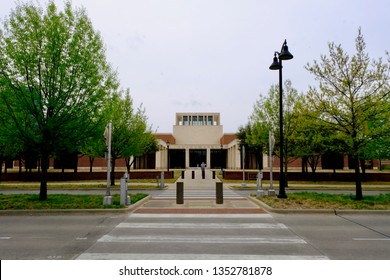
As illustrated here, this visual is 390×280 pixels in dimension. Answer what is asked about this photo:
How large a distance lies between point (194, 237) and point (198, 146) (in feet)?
186

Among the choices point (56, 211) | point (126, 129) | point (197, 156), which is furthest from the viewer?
point (197, 156)

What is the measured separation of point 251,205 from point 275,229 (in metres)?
4.38

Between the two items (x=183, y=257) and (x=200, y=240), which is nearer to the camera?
(x=183, y=257)

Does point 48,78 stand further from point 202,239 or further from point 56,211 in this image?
point 202,239

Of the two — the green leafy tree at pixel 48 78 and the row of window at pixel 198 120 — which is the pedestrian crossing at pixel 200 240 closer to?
the green leafy tree at pixel 48 78

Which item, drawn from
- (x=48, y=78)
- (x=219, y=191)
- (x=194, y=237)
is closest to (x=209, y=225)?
(x=194, y=237)

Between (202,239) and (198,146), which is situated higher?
(198,146)

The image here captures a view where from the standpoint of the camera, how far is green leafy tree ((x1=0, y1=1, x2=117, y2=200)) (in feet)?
38.6

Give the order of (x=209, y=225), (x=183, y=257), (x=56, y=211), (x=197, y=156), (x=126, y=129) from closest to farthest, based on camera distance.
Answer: (x=183, y=257) → (x=209, y=225) → (x=56, y=211) → (x=126, y=129) → (x=197, y=156)

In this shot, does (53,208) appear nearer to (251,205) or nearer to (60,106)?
(60,106)

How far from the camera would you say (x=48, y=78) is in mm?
12117

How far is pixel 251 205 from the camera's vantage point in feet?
40.1

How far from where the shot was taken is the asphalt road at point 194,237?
5.70m

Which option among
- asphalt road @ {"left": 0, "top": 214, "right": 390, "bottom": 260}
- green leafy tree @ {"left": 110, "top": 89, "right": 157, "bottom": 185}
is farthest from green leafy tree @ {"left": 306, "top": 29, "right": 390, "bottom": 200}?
green leafy tree @ {"left": 110, "top": 89, "right": 157, "bottom": 185}
